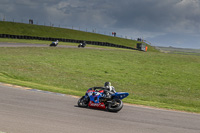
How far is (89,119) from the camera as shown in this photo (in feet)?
35.1

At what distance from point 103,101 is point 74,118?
2679mm

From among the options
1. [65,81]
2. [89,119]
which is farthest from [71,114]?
[65,81]

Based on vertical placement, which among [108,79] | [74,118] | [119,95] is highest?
[119,95]

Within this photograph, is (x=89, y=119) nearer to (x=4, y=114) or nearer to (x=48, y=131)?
(x=48, y=131)

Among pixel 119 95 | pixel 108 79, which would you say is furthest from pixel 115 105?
pixel 108 79

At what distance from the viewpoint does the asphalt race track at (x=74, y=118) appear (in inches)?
357

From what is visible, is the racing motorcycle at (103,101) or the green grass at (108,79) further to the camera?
the green grass at (108,79)

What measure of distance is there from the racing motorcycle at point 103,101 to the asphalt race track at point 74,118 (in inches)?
13.8

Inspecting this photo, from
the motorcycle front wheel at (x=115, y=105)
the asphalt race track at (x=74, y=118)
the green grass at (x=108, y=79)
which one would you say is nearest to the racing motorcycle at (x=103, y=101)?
the motorcycle front wheel at (x=115, y=105)

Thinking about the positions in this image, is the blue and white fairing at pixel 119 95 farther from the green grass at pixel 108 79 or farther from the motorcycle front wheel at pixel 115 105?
the green grass at pixel 108 79

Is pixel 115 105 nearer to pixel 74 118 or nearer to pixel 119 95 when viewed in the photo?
pixel 119 95

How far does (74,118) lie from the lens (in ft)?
34.9

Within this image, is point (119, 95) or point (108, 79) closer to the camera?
point (119, 95)

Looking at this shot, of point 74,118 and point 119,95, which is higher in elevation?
point 119,95
